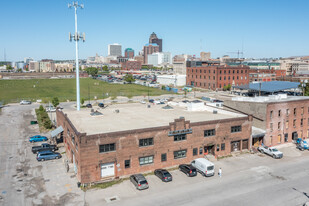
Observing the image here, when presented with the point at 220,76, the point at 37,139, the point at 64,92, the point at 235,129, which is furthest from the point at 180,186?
the point at 64,92

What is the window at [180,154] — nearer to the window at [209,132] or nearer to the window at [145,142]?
the window at [209,132]

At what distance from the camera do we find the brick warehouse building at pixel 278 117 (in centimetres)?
4641

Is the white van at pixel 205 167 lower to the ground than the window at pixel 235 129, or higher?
lower

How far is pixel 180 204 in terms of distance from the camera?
2744 centimetres

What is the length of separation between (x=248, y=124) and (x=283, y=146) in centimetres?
999

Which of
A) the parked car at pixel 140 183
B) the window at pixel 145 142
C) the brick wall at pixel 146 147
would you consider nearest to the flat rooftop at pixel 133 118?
the brick wall at pixel 146 147

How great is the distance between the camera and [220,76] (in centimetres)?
12712

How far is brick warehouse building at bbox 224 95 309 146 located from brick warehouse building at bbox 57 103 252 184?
14.7 feet

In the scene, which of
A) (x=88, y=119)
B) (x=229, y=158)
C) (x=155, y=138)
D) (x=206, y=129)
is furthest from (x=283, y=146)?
(x=88, y=119)

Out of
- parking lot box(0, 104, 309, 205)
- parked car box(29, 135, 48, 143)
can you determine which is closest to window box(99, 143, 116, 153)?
parking lot box(0, 104, 309, 205)

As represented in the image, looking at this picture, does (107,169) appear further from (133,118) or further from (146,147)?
(133,118)

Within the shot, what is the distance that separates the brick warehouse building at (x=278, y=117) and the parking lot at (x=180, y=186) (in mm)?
5809

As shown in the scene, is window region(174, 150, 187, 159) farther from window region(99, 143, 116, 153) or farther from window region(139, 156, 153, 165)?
window region(99, 143, 116, 153)

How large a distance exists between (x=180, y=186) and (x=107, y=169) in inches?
379
